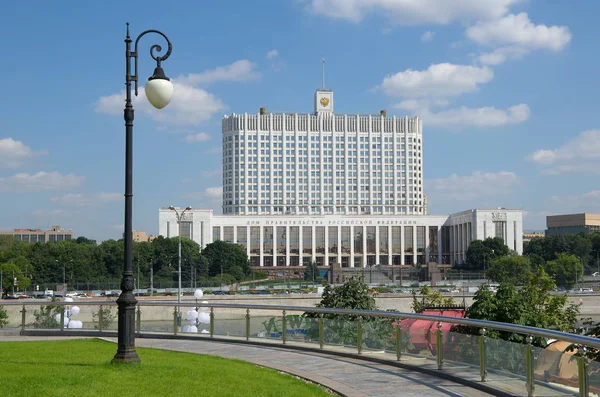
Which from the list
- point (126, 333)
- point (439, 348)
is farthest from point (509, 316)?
point (126, 333)

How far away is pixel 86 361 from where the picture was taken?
13688 mm

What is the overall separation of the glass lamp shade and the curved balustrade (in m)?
6.43

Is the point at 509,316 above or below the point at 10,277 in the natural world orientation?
above

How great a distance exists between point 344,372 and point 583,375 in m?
5.63

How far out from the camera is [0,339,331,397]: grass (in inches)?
407

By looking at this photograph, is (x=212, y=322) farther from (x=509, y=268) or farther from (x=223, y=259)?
(x=223, y=259)

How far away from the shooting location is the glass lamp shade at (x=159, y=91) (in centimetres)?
1380

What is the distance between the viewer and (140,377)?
1155 cm

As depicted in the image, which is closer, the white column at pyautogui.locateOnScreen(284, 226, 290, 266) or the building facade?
the building facade

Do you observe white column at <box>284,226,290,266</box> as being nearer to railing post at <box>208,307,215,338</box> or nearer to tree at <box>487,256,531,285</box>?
tree at <box>487,256,531,285</box>

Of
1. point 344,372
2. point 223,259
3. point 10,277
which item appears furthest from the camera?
point 223,259

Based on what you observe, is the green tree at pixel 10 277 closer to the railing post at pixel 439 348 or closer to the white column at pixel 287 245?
the white column at pixel 287 245

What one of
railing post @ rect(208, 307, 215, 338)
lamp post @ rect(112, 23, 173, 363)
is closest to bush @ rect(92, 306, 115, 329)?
railing post @ rect(208, 307, 215, 338)

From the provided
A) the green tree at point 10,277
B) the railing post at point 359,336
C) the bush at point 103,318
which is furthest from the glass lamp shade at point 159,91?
the green tree at point 10,277
